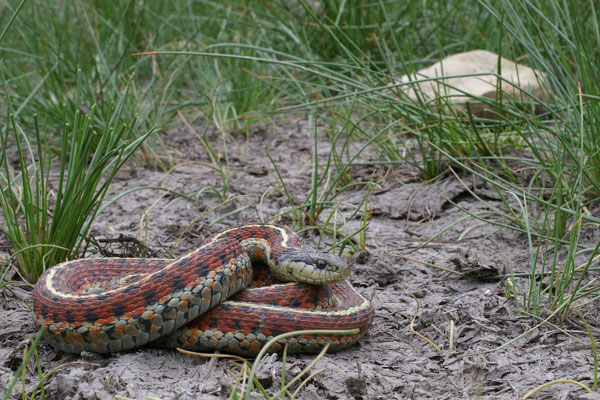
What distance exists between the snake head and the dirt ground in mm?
348

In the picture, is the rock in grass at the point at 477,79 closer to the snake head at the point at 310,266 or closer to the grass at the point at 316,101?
the grass at the point at 316,101

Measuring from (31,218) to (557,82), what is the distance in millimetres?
3075

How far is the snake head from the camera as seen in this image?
2949 millimetres

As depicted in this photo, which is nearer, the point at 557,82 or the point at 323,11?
the point at 557,82

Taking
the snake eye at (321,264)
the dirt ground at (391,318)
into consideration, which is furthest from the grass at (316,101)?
the snake eye at (321,264)

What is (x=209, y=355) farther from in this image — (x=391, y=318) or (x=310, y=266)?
(x=391, y=318)

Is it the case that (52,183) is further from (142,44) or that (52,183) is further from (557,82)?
(557,82)

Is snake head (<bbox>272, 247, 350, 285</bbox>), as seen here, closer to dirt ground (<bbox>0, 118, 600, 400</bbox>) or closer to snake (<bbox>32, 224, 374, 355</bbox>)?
snake (<bbox>32, 224, 374, 355</bbox>)

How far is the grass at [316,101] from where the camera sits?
3623 mm

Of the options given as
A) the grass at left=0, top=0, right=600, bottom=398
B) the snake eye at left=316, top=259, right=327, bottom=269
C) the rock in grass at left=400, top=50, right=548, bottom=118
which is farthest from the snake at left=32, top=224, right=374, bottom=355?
the rock in grass at left=400, top=50, right=548, bottom=118

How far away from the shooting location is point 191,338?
2793 mm

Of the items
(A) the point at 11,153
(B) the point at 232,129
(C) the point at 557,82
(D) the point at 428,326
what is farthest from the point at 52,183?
(C) the point at 557,82

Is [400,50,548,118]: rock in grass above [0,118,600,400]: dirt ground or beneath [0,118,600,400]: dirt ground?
above

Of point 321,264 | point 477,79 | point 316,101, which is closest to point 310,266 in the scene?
point 321,264
